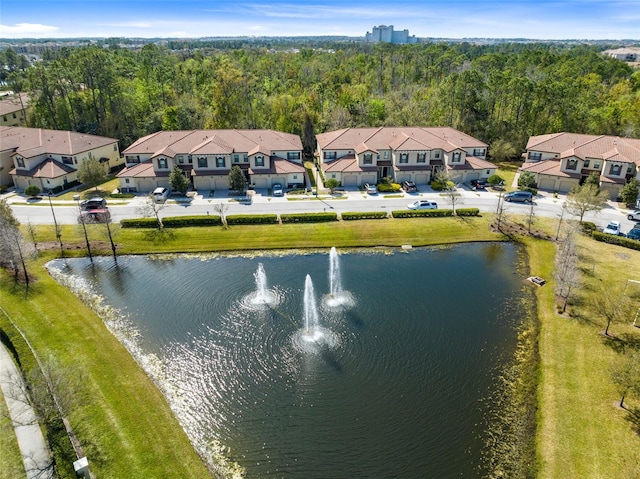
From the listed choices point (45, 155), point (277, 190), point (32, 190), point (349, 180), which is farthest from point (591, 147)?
point (45, 155)

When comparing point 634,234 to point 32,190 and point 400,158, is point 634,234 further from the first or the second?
point 32,190

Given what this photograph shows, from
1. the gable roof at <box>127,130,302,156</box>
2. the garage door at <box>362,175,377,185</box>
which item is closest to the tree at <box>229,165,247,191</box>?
the gable roof at <box>127,130,302,156</box>

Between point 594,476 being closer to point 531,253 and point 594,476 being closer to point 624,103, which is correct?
point 531,253

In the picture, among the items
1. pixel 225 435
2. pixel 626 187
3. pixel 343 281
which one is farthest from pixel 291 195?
pixel 626 187

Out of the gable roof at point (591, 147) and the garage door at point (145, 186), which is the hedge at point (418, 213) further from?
the garage door at point (145, 186)

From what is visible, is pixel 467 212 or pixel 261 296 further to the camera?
pixel 467 212

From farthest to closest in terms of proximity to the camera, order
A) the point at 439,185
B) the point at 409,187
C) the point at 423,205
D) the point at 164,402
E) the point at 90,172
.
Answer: the point at 439,185, the point at 409,187, the point at 90,172, the point at 423,205, the point at 164,402

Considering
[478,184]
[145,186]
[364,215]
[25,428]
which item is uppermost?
[145,186]

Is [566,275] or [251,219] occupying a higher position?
[251,219]
